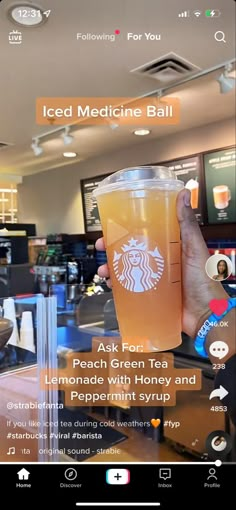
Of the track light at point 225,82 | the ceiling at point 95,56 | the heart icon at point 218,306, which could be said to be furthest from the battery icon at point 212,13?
the heart icon at point 218,306

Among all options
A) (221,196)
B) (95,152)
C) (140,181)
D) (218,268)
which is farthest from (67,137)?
(221,196)

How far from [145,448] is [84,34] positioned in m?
0.56

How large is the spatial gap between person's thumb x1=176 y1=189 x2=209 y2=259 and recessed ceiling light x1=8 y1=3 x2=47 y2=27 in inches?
11.3

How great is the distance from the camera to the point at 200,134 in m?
0.59

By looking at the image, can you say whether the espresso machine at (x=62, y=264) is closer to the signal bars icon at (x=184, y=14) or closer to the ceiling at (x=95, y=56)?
the ceiling at (x=95, y=56)

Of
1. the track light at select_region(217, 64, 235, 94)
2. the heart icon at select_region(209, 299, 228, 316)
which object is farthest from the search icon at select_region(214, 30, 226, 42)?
the heart icon at select_region(209, 299, 228, 316)

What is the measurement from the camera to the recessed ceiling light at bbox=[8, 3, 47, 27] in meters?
0.41

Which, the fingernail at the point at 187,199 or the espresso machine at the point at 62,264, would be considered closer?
the fingernail at the point at 187,199

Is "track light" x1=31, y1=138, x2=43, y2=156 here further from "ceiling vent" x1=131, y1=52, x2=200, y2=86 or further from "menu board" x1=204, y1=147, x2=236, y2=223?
"menu board" x1=204, y1=147, x2=236, y2=223

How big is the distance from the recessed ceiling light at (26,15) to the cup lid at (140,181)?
217mm

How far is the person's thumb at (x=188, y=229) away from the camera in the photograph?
0.40m
